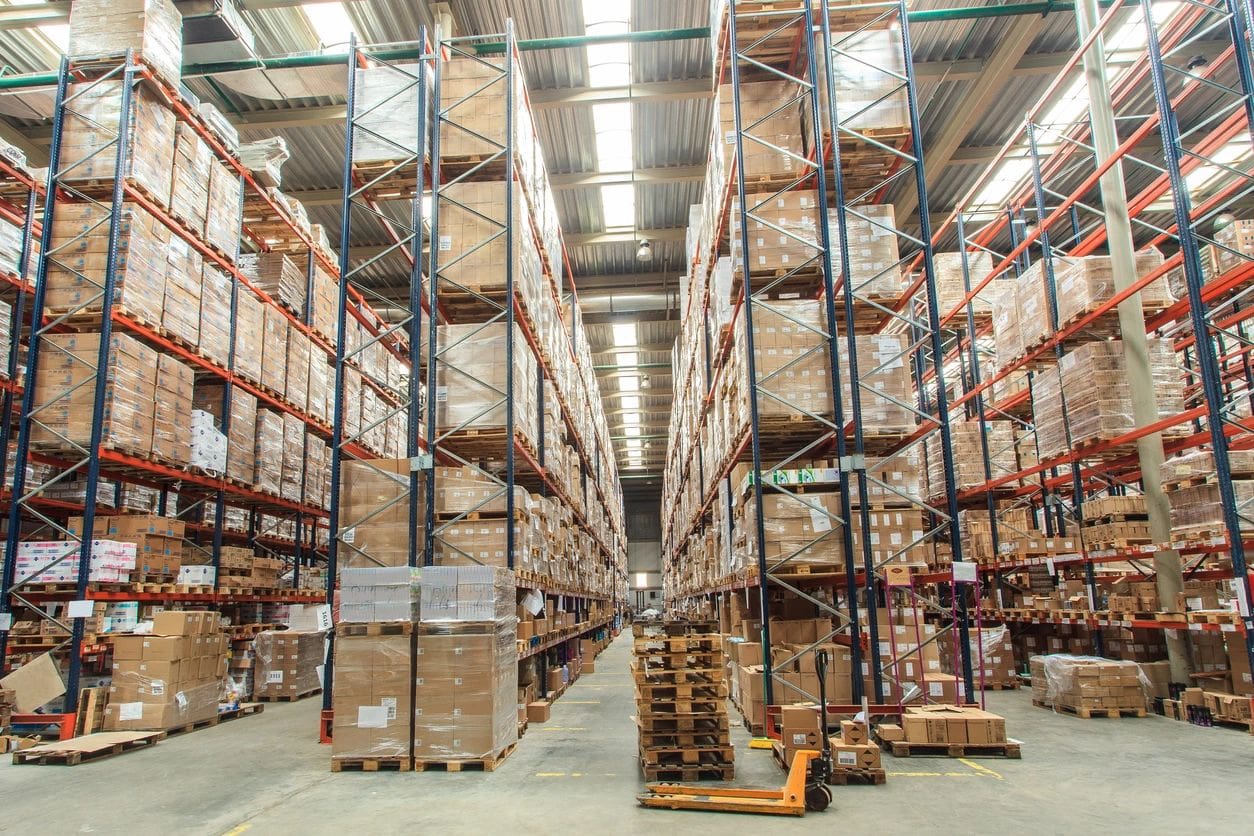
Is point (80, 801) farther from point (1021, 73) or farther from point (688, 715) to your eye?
point (1021, 73)

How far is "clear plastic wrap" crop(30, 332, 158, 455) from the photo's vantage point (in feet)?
26.8

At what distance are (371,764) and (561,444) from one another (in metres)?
7.70

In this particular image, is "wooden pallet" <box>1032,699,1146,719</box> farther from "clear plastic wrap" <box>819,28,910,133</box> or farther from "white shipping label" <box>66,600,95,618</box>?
"white shipping label" <box>66,600,95,618</box>

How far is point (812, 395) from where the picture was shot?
7887mm

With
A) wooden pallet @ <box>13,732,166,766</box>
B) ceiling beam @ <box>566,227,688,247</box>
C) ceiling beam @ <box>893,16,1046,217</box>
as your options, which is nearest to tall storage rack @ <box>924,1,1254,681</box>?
ceiling beam @ <box>893,16,1046,217</box>

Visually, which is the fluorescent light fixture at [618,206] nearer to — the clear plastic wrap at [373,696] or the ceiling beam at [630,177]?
the ceiling beam at [630,177]

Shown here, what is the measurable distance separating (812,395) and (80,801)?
6691 millimetres

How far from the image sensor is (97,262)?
28.1ft

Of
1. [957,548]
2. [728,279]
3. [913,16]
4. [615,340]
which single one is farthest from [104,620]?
[615,340]

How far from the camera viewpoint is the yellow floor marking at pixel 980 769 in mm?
5629

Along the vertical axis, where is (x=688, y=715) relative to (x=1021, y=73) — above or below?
below

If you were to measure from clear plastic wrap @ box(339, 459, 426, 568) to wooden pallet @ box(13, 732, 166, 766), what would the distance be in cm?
231

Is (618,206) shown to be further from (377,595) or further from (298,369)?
(377,595)

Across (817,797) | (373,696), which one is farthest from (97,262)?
(817,797)
